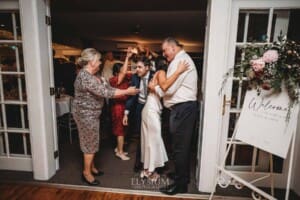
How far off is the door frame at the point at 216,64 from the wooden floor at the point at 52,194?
56cm

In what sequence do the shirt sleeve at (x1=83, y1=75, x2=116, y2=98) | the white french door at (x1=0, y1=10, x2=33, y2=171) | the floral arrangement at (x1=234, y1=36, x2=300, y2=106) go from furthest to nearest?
the white french door at (x1=0, y1=10, x2=33, y2=171), the shirt sleeve at (x1=83, y1=75, x2=116, y2=98), the floral arrangement at (x1=234, y1=36, x2=300, y2=106)

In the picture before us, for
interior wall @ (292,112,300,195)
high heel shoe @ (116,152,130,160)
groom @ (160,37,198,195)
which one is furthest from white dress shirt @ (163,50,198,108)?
high heel shoe @ (116,152,130,160)

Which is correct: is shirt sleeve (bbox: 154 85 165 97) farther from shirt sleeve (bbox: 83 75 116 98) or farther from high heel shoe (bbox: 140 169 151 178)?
high heel shoe (bbox: 140 169 151 178)

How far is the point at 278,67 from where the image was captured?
1.52 metres

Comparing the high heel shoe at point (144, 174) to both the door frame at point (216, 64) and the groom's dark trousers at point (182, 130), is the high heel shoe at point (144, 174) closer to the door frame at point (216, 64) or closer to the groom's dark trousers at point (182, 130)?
the groom's dark trousers at point (182, 130)

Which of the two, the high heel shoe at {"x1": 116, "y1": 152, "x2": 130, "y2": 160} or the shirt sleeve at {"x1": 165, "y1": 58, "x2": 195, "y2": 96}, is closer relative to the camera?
the shirt sleeve at {"x1": 165, "y1": 58, "x2": 195, "y2": 96}

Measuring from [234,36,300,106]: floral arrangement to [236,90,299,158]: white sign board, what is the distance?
2.7 inches

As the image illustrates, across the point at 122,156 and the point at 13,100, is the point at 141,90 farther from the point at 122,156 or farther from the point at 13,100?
the point at 13,100

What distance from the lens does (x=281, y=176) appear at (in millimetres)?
2273

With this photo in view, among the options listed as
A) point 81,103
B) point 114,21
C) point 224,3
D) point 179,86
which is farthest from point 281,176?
point 114,21

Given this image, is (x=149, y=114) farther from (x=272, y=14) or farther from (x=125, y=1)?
(x=125, y=1)

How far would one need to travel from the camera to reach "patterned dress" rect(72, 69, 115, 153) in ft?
6.87

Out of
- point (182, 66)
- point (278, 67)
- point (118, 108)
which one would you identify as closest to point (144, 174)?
point (118, 108)

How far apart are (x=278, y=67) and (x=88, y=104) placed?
174 cm
